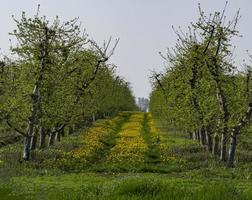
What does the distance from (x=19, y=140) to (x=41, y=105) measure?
13661mm

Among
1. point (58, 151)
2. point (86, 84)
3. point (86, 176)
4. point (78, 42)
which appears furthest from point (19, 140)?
point (86, 176)

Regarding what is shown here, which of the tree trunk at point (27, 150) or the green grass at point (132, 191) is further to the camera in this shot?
the tree trunk at point (27, 150)

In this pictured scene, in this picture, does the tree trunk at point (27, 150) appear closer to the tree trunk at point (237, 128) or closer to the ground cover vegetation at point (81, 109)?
the ground cover vegetation at point (81, 109)

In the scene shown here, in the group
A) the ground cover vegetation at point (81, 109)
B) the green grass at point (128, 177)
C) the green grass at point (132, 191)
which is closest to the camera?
the green grass at point (132, 191)

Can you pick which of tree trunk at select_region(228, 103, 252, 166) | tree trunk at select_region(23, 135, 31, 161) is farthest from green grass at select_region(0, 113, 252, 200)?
tree trunk at select_region(228, 103, 252, 166)

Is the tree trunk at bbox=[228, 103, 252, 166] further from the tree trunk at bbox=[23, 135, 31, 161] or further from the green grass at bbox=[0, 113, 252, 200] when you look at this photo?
the tree trunk at bbox=[23, 135, 31, 161]

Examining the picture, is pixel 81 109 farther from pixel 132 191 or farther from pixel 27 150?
pixel 132 191

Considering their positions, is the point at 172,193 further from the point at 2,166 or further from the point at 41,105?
the point at 41,105

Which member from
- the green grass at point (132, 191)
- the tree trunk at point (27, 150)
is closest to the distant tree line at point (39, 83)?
the tree trunk at point (27, 150)

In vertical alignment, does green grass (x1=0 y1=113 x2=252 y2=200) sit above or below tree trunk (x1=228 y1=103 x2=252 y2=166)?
below

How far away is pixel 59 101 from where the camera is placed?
114 feet

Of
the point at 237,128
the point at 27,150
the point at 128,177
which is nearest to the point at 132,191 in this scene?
the point at 128,177

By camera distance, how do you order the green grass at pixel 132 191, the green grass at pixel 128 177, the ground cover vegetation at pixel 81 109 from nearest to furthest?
the green grass at pixel 132 191, the green grass at pixel 128 177, the ground cover vegetation at pixel 81 109

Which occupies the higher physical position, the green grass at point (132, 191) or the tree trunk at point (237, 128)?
the tree trunk at point (237, 128)
